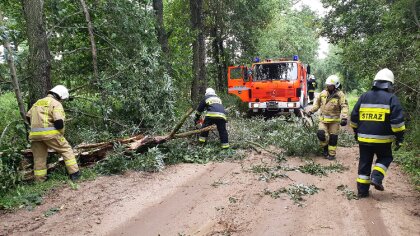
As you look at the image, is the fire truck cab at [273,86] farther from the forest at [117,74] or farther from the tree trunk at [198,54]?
the tree trunk at [198,54]

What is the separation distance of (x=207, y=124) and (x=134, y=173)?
2.49 metres

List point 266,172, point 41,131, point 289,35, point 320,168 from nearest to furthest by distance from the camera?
point 41,131 → point 266,172 → point 320,168 → point 289,35

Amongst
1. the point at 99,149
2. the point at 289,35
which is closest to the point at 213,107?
the point at 99,149

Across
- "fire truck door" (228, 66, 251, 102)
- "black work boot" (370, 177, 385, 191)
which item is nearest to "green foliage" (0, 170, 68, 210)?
"black work boot" (370, 177, 385, 191)

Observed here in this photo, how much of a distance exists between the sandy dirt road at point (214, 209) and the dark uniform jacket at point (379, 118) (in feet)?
2.98

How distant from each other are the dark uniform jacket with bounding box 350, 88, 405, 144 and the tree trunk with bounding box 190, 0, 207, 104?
29.0 feet

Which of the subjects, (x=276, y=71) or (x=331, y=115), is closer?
(x=331, y=115)

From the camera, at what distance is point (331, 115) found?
737 centimetres

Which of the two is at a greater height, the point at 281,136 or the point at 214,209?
the point at 281,136

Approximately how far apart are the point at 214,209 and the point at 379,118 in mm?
2644

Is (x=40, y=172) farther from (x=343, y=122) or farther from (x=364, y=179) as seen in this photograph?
(x=343, y=122)

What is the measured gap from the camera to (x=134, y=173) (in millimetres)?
6207

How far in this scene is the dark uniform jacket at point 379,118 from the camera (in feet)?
15.2

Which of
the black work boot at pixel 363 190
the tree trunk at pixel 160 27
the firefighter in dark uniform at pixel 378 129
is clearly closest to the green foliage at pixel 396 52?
the firefighter in dark uniform at pixel 378 129
